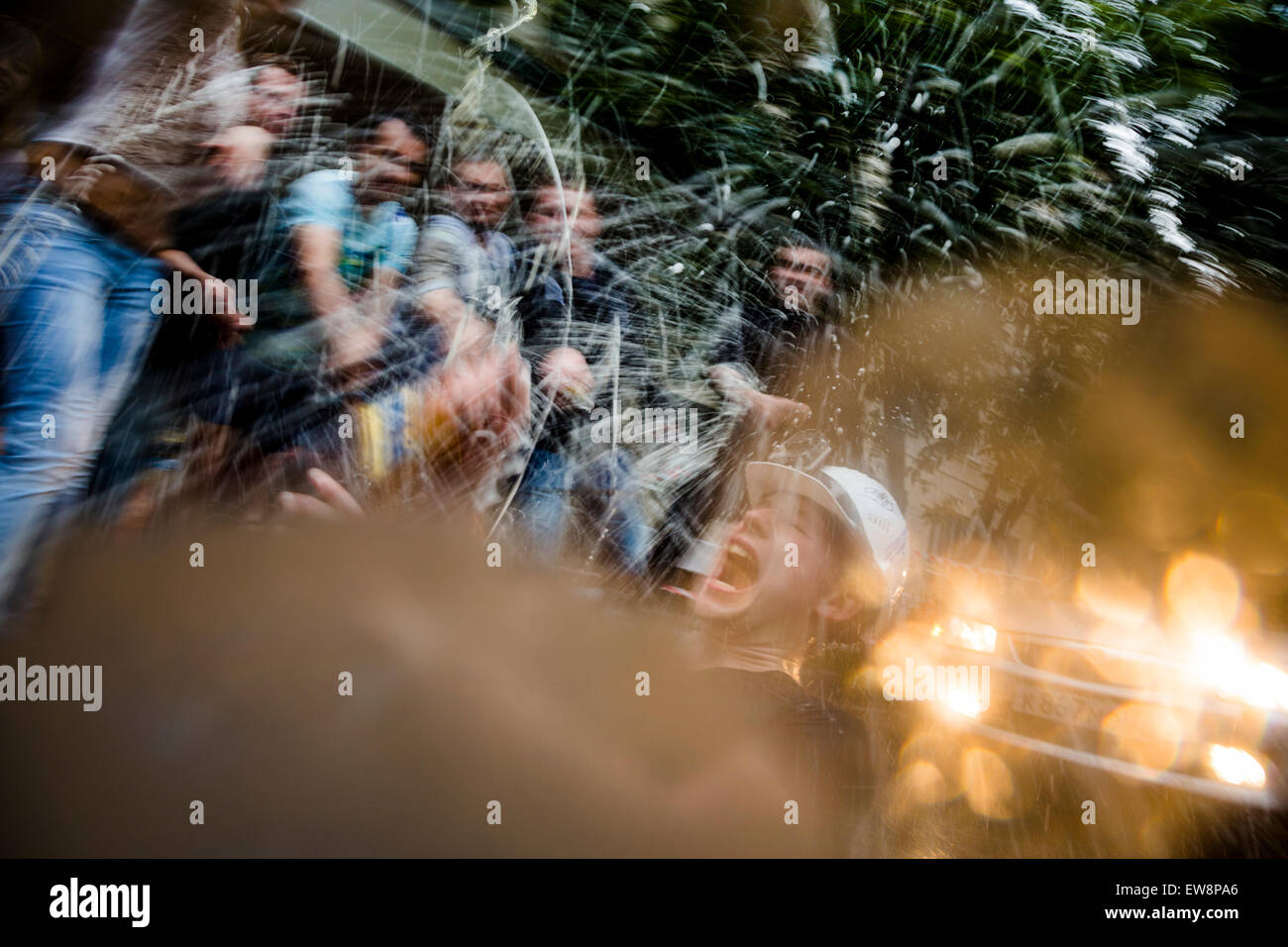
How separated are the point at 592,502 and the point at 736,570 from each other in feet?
1.68

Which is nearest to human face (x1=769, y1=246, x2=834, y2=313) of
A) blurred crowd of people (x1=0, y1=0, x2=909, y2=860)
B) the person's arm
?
blurred crowd of people (x1=0, y1=0, x2=909, y2=860)

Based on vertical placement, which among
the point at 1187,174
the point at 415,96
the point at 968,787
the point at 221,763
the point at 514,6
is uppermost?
the point at 514,6

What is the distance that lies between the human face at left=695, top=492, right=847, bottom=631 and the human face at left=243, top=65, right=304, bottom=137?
189cm

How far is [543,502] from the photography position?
2355 millimetres

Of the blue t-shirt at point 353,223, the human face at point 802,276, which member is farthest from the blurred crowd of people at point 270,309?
the human face at point 802,276

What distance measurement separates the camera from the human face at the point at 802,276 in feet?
7.82

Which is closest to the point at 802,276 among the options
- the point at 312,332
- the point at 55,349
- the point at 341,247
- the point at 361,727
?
the point at 341,247

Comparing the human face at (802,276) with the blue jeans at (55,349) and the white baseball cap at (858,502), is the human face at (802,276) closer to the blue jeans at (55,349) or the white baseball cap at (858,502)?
the white baseball cap at (858,502)

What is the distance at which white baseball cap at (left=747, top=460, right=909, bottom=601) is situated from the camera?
238 cm

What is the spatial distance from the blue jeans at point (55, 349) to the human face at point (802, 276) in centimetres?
193
